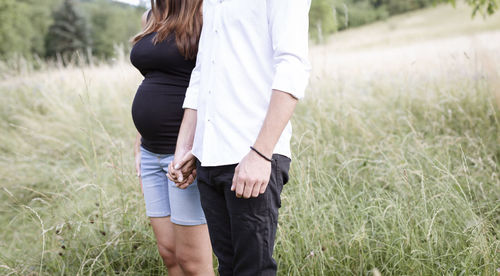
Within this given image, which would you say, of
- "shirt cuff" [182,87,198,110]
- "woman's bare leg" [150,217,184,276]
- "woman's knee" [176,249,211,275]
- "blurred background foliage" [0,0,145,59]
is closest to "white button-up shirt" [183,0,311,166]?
"shirt cuff" [182,87,198,110]

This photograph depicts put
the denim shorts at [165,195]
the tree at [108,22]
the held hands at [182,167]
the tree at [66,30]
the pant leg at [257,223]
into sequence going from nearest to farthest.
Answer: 1. the pant leg at [257,223]
2. the held hands at [182,167]
3. the denim shorts at [165,195]
4. the tree at [66,30]
5. the tree at [108,22]

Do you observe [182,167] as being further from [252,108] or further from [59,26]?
[59,26]

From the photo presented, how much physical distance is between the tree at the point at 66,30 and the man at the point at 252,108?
125 ft

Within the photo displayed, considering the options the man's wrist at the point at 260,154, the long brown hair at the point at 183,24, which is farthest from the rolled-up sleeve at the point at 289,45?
the long brown hair at the point at 183,24

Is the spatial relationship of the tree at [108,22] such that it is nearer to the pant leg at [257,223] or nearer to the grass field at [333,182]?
the grass field at [333,182]

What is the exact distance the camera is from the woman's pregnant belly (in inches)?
67.6

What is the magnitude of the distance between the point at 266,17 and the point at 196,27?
2.08 feet

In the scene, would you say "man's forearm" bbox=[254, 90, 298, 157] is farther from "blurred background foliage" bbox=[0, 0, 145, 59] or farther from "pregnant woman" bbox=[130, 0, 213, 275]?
"blurred background foliage" bbox=[0, 0, 145, 59]

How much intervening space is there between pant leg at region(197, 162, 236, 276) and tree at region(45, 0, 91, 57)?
38.0 meters

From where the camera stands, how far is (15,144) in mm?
4629

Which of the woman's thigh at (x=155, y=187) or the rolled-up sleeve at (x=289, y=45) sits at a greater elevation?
the rolled-up sleeve at (x=289, y=45)

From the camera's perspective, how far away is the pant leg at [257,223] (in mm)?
1169

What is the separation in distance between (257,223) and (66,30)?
40.3 meters

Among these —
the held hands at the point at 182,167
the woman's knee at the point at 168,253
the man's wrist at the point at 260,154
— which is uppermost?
the man's wrist at the point at 260,154
